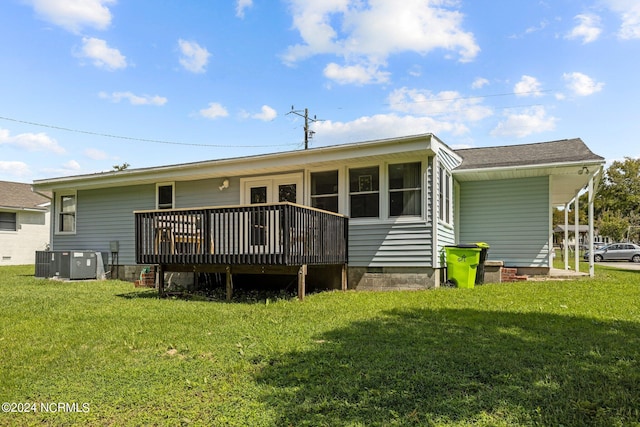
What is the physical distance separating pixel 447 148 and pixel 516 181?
2.38 m

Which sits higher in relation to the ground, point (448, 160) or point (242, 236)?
point (448, 160)

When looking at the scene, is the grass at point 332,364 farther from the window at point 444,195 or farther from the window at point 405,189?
the window at point 444,195

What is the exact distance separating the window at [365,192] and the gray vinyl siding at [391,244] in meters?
0.29

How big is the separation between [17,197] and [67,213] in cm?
988

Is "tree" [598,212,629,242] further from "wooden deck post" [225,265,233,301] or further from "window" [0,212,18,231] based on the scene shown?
"window" [0,212,18,231]

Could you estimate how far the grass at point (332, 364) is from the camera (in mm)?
2791

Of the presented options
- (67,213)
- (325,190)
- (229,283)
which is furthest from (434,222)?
(67,213)

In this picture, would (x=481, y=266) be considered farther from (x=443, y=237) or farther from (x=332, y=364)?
(x=332, y=364)

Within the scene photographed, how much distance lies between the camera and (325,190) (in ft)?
31.2

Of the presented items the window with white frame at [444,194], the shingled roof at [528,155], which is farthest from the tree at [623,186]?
the window with white frame at [444,194]

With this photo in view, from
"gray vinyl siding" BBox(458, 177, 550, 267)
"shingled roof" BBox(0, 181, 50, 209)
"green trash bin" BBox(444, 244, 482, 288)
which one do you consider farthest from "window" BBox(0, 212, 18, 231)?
"green trash bin" BBox(444, 244, 482, 288)

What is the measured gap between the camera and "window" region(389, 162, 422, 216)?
8.62m

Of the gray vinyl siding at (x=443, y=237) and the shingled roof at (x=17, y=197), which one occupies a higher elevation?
the shingled roof at (x=17, y=197)

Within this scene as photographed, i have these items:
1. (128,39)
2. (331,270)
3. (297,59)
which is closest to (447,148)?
(331,270)
